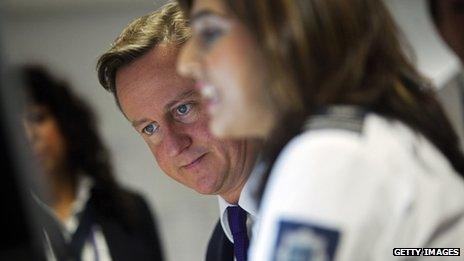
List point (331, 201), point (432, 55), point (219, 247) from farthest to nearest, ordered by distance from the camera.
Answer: point (219, 247), point (432, 55), point (331, 201)

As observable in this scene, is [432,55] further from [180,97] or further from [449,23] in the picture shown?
[180,97]

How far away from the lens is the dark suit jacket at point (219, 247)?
3.93ft

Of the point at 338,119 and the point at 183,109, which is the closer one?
the point at 338,119

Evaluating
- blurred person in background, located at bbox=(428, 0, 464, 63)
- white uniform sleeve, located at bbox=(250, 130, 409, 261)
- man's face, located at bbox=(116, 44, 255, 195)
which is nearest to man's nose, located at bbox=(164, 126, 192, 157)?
man's face, located at bbox=(116, 44, 255, 195)

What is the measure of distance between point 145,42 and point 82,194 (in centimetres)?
32

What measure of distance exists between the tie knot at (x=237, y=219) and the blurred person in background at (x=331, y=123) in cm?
20

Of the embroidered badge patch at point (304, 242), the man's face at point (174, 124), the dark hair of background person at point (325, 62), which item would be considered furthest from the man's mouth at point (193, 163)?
the embroidered badge patch at point (304, 242)

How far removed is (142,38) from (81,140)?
230mm

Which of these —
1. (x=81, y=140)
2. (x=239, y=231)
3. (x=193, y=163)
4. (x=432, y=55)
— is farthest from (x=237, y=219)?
(x=432, y=55)

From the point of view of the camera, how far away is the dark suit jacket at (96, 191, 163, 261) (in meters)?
1.22

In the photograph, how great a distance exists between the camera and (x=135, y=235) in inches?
48.6

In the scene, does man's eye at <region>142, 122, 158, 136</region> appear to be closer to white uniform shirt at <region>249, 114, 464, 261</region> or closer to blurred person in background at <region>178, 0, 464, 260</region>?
blurred person in background at <region>178, 0, 464, 260</region>

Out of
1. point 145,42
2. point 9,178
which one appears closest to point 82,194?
point 9,178

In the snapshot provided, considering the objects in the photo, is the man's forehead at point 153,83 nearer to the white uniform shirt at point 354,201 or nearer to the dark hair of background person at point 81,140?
the dark hair of background person at point 81,140
